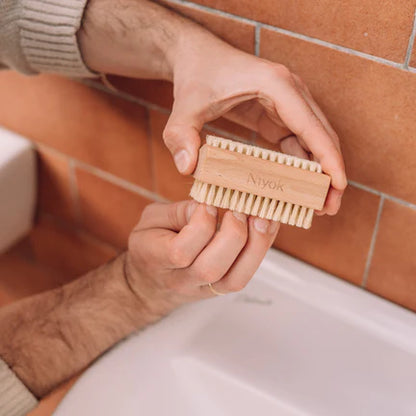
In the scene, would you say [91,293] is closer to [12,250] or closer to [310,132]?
[310,132]

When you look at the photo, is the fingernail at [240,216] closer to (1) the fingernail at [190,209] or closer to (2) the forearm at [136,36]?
(1) the fingernail at [190,209]

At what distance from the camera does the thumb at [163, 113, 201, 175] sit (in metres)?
0.58

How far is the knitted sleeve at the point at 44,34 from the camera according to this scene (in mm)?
740

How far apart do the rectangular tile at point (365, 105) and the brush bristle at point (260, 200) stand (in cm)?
12

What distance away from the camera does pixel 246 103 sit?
2.30 feet

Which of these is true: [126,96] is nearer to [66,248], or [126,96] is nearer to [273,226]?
[273,226]

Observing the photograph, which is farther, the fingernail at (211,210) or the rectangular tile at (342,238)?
the rectangular tile at (342,238)

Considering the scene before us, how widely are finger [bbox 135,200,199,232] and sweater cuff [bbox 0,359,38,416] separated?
25 centimetres

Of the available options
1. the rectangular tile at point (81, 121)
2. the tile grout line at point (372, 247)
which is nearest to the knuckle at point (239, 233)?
the tile grout line at point (372, 247)

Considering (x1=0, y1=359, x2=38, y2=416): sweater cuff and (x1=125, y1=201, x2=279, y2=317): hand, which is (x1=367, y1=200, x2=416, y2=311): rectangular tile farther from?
(x1=0, y1=359, x2=38, y2=416): sweater cuff

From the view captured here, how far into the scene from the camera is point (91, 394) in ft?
2.40

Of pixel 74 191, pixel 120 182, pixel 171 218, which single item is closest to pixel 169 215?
pixel 171 218

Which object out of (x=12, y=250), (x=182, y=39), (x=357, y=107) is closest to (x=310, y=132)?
(x=357, y=107)

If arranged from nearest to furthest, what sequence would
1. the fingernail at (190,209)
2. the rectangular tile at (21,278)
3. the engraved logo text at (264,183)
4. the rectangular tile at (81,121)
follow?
the engraved logo text at (264,183) → the fingernail at (190,209) → the rectangular tile at (81,121) → the rectangular tile at (21,278)
